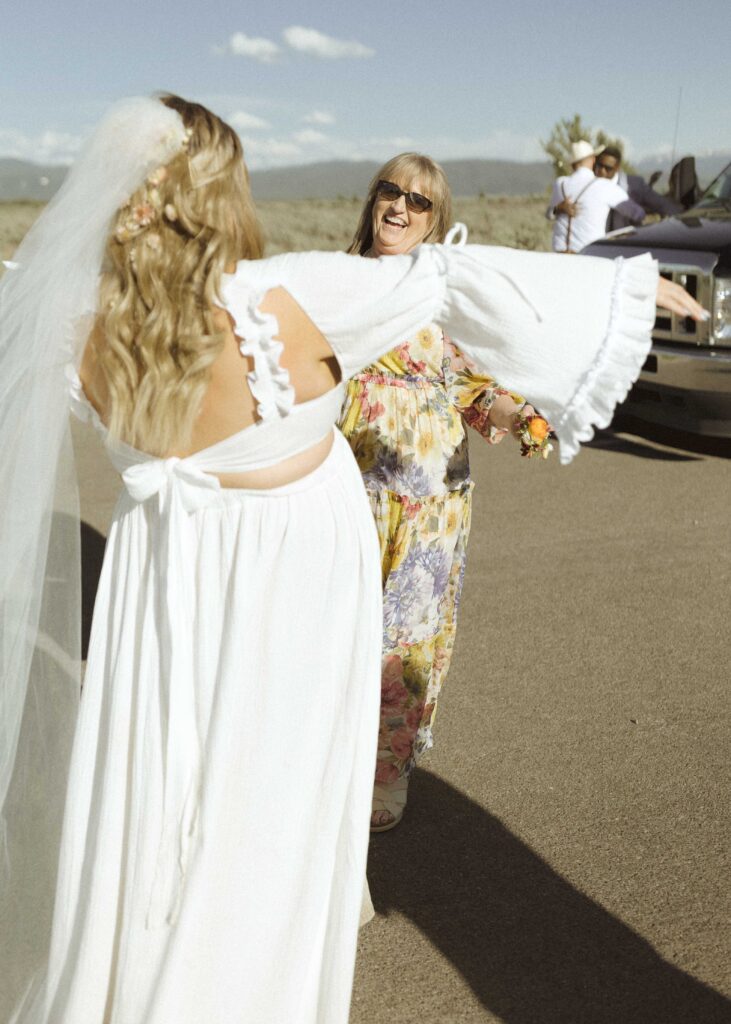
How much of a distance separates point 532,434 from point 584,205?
7835 millimetres

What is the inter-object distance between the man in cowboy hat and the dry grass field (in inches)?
500

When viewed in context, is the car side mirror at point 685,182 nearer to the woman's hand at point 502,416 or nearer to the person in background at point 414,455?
the person in background at point 414,455

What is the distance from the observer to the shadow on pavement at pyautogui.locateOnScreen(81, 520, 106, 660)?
553cm

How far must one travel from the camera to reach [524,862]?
11.3ft

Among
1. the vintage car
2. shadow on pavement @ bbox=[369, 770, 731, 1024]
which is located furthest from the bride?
the vintage car

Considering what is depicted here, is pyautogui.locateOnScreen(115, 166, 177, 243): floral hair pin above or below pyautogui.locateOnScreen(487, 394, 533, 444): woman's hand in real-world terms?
above

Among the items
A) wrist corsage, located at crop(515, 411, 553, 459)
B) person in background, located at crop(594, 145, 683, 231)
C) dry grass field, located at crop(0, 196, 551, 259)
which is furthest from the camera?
dry grass field, located at crop(0, 196, 551, 259)

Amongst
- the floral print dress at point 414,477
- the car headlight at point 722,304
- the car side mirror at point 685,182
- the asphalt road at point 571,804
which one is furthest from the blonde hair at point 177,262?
the car side mirror at point 685,182

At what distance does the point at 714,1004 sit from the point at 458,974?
0.64 metres

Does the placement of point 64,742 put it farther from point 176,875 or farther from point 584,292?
point 584,292

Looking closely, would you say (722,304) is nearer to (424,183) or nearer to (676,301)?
(424,183)

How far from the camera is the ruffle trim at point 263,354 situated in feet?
6.85

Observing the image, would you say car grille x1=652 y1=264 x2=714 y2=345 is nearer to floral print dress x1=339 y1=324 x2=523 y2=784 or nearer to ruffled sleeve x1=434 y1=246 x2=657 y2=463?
floral print dress x1=339 y1=324 x2=523 y2=784

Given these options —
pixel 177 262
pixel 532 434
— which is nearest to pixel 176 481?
pixel 177 262
